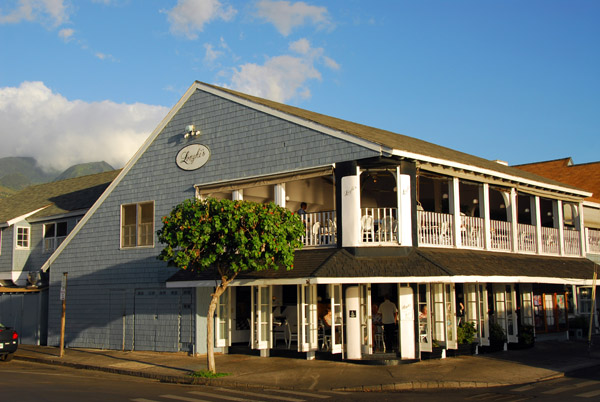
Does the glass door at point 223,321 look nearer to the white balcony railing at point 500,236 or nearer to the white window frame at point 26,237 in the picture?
the white balcony railing at point 500,236

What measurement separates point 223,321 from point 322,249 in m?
4.17

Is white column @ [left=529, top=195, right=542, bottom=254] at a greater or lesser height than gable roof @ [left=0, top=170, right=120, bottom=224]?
lesser

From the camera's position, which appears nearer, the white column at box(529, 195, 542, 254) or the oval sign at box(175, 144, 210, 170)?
the oval sign at box(175, 144, 210, 170)

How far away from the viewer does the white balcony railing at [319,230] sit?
1803 centimetres

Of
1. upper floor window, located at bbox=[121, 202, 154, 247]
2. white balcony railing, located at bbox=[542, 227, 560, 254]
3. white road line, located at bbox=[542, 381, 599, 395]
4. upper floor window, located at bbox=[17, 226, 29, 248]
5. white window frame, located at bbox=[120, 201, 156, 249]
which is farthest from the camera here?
upper floor window, located at bbox=[17, 226, 29, 248]

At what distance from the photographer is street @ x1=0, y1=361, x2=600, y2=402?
1245 centimetres

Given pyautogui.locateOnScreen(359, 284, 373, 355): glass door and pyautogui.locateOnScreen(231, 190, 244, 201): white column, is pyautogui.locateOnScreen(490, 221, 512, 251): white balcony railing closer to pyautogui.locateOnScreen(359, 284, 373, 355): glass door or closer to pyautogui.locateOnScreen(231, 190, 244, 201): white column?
pyautogui.locateOnScreen(359, 284, 373, 355): glass door

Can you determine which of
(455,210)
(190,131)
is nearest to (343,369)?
(455,210)

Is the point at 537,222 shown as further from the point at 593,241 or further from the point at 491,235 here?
the point at 593,241

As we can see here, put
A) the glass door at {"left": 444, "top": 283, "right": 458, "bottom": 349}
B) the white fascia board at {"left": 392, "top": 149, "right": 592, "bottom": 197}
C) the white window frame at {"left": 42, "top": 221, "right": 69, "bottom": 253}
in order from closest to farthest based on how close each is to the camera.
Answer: the white fascia board at {"left": 392, "top": 149, "right": 592, "bottom": 197} < the glass door at {"left": 444, "top": 283, "right": 458, "bottom": 349} < the white window frame at {"left": 42, "top": 221, "right": 69, "bottom": 253}

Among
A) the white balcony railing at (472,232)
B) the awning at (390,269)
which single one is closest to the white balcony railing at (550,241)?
the awning at (390,269)

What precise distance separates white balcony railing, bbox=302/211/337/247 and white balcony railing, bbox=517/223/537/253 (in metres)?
7.47

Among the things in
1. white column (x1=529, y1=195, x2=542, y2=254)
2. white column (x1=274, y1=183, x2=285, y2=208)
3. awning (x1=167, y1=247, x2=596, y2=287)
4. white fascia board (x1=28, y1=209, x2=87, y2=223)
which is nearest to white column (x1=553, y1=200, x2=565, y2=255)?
white column (x1=529, y1=195, x2=542, y2=254)

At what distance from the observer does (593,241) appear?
90.3ft
